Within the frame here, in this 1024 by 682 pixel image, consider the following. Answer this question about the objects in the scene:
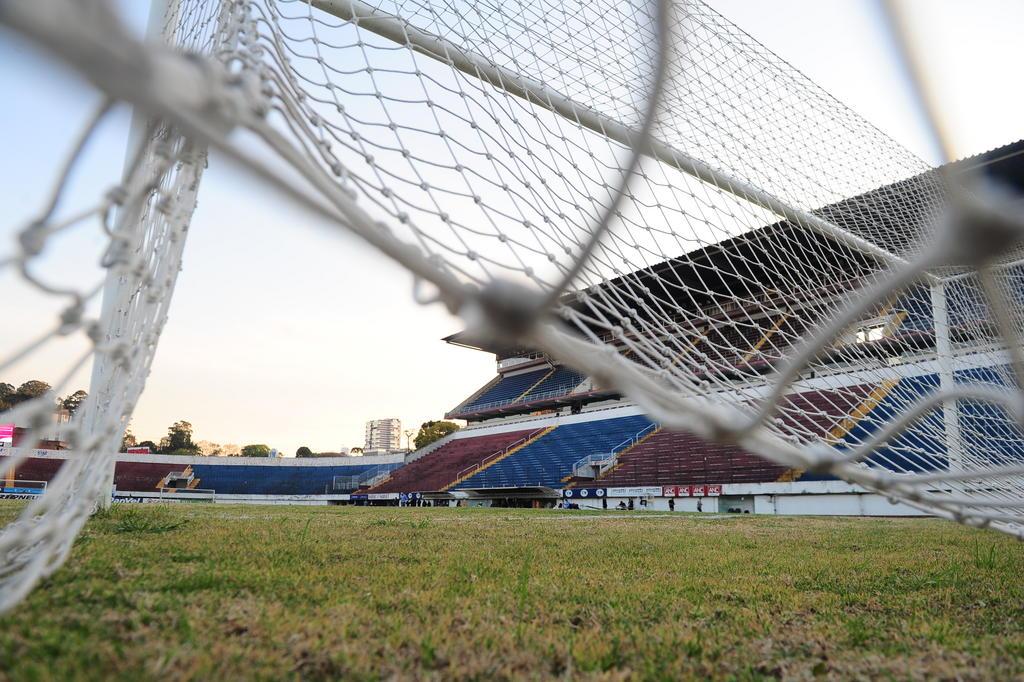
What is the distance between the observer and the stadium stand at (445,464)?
2528 centimetres

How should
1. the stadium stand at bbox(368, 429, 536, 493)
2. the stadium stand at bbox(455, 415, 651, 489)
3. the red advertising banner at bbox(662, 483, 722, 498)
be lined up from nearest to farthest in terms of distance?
the red advertising banner at bbox(662, 483, 722, 498)
the stadium stand at bbox(455, 415, 651, 489)
the stadium stand at bbox(368, 429, 536, 493)

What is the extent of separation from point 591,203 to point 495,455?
73.5ft

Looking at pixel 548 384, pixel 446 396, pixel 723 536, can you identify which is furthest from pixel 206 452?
pixel 723 536

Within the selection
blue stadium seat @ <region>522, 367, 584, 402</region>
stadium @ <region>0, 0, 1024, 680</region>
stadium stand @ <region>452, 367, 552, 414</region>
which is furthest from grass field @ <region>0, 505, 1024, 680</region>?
stadium stand @ <region>452, 367, 552, 414</region>

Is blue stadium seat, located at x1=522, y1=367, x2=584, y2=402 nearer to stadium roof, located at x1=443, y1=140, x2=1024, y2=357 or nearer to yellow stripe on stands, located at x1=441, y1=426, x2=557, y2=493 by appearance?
yellow stripe on stands, located at x1=441, y1=426, x2=557, y2=493

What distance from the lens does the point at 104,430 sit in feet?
4.60

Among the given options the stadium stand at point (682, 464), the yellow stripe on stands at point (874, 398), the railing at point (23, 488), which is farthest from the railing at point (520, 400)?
the yellow stripe on stands at point (874, 398)

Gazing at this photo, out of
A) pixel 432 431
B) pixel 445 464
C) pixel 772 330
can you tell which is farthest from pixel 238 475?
pixel 772 330

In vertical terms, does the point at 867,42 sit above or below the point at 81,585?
above

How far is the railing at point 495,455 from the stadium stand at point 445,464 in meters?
0.07

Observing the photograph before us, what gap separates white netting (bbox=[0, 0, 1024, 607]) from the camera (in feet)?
3.37

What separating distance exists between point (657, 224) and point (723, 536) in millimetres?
3253

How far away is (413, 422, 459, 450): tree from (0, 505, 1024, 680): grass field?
44.3 m

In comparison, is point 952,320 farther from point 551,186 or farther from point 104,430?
point 104,430
